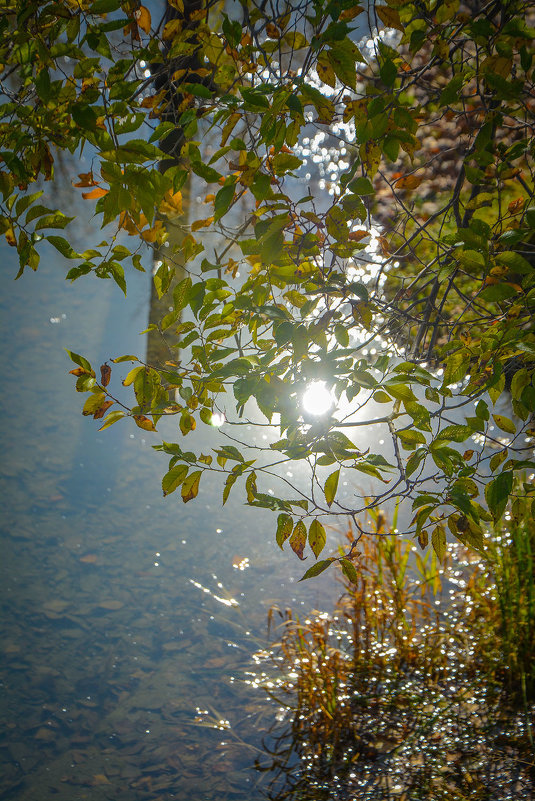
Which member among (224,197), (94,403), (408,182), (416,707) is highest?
(408,182)

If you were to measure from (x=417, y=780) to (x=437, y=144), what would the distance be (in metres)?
3.94

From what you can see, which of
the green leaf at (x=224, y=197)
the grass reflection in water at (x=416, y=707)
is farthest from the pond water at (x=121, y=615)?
the green leaf at (x=224, y=197)

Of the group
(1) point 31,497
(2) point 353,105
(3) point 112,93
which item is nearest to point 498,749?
(2) point 353,105

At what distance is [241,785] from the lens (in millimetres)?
2639

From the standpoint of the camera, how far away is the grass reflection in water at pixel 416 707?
2236mm

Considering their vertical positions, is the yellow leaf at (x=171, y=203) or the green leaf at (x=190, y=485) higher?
the yellow leaf at (x=171, y=203)

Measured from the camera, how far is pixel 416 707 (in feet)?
8.63

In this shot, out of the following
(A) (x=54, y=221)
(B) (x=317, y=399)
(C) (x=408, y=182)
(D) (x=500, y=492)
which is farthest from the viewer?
(C) (x=408, y=182)

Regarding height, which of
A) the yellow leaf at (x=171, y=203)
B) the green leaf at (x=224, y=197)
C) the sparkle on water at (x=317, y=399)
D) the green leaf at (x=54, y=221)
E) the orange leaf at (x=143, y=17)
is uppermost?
the orange leaf at (x=143, y=17)

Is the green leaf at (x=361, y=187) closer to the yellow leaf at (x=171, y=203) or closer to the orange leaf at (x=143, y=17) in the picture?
the yellow leaf at (x=171, y=203)

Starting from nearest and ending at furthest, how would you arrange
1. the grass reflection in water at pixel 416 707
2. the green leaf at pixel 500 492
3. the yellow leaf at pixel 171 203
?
the green leaf at pixel 500 492 < the yellow leaf at pixel 171 203 < the grass reflection in water at pixel 416 707

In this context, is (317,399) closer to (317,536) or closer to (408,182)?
(317,536)

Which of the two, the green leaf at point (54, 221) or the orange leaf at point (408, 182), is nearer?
the green leaf at point (54, 221)

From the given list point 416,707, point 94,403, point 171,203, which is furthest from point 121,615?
point 171,203
